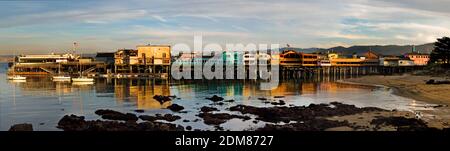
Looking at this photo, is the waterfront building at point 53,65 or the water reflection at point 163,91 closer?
the water reflection at point 163,91

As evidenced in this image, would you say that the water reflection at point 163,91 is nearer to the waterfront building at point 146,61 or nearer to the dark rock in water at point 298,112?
the dark rock in water at point 298,112

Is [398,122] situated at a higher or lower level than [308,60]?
lower

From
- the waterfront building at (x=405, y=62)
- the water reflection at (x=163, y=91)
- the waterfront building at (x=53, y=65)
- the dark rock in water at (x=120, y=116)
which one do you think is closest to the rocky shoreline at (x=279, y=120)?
the dark rock in water at (x=120, y=116)

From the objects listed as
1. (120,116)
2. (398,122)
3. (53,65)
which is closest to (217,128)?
(120,116)

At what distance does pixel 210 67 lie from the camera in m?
102

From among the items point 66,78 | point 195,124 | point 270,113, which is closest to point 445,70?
point 270,113

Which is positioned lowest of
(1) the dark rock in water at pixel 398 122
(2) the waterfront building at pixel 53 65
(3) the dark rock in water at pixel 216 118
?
(3) the dark rock in water at pixel 216 118

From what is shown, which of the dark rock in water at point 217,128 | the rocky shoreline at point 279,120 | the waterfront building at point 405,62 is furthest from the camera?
the waterfront building at point 405,62

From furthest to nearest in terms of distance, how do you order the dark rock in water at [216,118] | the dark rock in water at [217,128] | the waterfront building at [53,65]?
the waterfront building at [53,65]
the dark rock in water at [216,118]
the dark rock in water at [217,128]

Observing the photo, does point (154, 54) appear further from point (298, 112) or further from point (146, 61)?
point (298, 112)

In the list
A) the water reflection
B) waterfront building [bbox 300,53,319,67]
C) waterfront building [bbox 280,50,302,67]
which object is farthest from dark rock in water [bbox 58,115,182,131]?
waterfront building [bbox 300,53,319,67]

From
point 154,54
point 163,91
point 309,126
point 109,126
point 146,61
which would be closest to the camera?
point 309,126

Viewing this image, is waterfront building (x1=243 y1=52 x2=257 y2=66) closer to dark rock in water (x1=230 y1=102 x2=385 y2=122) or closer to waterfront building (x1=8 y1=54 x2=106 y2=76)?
waterfront building (x1=8 y1=54 x2=106 y2=76)

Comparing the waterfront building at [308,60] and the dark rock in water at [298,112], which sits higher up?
the waterfront building at [308,60]
